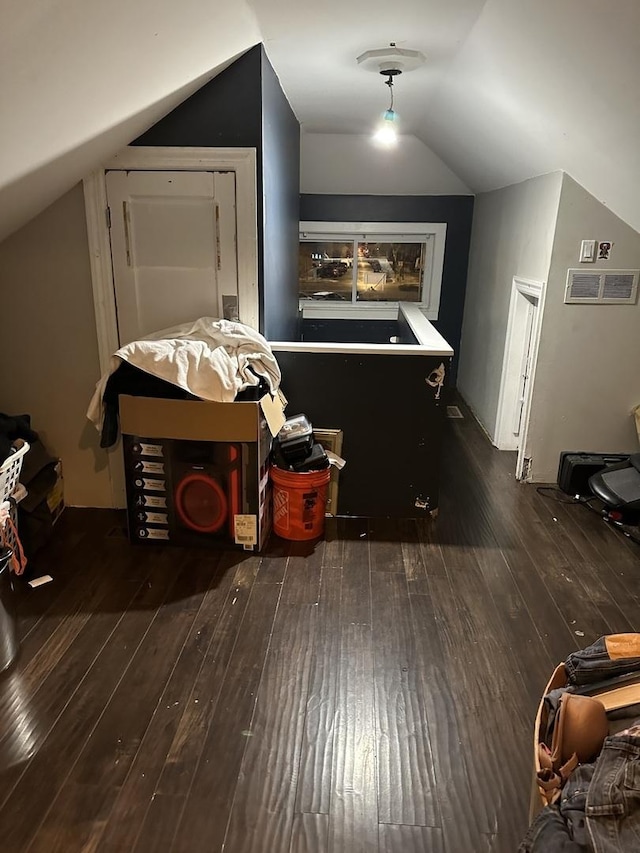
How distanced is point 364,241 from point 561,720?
16.7 feet

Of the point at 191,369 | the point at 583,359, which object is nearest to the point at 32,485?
the point at 191,369

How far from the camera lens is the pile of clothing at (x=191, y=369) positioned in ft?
8.46

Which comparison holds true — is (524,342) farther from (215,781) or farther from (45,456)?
(215,781)

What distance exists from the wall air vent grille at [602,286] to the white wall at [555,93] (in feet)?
1.05

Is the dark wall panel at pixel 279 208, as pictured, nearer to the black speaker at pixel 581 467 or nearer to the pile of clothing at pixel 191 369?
the pile of clothing at pixel 191 369

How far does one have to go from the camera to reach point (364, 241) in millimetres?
5645

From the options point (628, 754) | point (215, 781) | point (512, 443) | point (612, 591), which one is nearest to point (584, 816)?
point (628, 754)

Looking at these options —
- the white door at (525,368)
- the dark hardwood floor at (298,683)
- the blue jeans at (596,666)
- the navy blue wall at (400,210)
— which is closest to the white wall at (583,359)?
the white door at (525,368)

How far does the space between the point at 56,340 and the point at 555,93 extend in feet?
8.79

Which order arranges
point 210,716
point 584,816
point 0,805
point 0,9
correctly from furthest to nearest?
point 210,716 → point 0,805 → point 0,9 → point 584,816

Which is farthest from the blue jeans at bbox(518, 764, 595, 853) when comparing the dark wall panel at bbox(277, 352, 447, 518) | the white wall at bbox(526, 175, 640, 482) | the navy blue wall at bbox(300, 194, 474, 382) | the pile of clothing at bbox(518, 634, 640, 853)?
the navy blue wall at bbox(300, 194, 474, 382)

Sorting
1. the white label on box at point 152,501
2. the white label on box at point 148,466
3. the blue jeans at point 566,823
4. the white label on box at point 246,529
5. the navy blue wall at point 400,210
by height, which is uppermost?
the navy blue wall at point 400,210

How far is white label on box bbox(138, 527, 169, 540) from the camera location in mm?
2916

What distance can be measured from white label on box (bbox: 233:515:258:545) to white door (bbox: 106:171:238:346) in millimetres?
1047
